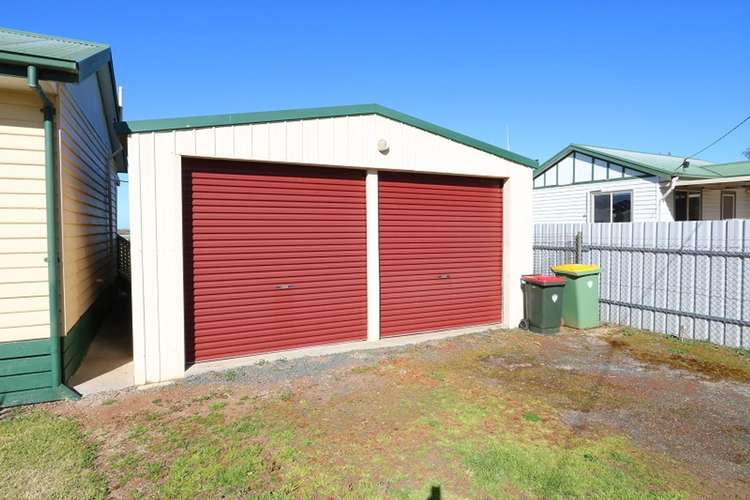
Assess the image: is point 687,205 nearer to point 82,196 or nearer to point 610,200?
point 610,200

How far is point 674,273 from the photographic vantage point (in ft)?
26.2

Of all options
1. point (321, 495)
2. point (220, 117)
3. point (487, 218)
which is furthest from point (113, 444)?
point (487, 218)

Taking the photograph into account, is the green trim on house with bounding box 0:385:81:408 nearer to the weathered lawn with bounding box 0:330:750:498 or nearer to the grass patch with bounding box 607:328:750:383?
the weathered lawn with bounding box 0:330:750:498

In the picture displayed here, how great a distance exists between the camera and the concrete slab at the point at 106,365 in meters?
5.50

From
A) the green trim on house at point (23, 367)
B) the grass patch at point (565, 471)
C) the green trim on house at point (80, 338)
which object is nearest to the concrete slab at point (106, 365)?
the green trim on house at point (80, 338)

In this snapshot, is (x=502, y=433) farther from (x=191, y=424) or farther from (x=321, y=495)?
(x=191, y=424)

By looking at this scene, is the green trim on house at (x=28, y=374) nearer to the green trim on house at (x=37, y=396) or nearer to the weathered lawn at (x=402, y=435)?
the green trim on house at (x=37, y=396)

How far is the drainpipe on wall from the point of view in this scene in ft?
16.1

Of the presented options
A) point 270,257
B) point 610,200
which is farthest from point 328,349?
→ point 610,200

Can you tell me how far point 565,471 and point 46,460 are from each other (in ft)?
14.0

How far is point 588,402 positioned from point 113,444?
16.1 feet

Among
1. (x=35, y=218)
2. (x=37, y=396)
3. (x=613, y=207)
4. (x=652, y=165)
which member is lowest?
(x=37, y=396)

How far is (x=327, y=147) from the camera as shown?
688 cm

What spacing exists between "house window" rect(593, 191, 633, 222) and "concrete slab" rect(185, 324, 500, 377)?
7.97 metres
